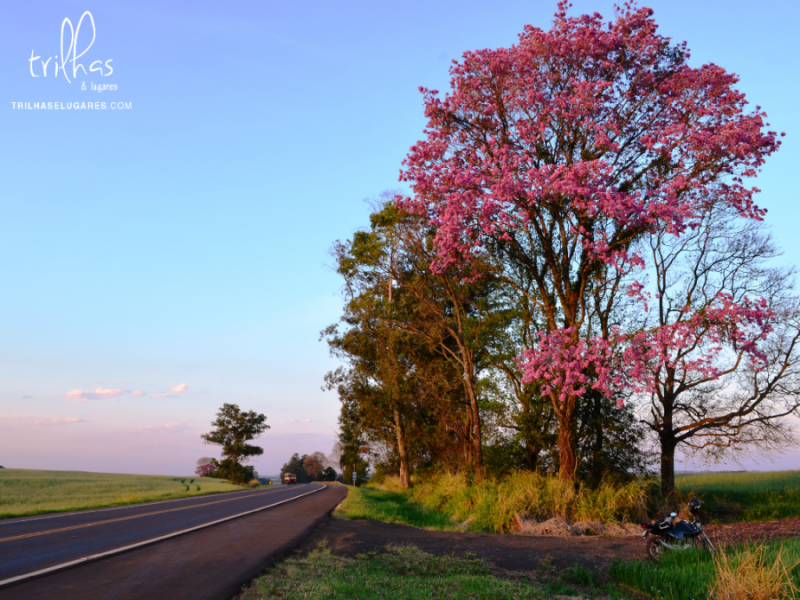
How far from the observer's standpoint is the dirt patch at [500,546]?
9.43 metres

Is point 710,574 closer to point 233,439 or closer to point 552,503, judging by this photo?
point 552,503

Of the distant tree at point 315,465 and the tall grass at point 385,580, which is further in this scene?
the distant tree at point 315,465

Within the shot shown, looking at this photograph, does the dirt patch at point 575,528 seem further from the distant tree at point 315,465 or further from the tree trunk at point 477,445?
the distant tree at point 315,465

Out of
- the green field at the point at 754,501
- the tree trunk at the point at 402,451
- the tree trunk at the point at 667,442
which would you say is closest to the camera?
the green field at the point at 754,501

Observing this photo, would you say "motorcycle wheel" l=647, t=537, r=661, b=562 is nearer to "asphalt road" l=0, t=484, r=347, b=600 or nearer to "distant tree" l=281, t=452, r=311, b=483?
"asphalt road" l=0, t=484, r=347, b=600

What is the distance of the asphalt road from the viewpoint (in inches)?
263

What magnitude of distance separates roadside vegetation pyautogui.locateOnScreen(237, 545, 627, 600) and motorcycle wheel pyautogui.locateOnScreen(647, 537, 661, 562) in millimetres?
2130

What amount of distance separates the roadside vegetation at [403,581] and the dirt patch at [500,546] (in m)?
0.68

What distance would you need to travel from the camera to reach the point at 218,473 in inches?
2687

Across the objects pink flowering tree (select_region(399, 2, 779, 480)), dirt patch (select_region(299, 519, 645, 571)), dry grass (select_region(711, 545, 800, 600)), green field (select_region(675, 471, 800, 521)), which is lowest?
green field (select_region(675, 471, 800, 521))

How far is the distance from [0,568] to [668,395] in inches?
785

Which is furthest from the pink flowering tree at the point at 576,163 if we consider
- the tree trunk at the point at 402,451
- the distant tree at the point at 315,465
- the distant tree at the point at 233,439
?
the distant tree at the point at 315,465

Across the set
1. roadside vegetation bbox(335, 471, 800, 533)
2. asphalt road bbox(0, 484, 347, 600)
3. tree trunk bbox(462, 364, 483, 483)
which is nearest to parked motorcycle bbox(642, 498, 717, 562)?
roadside vegetation bbox(335, 471, 800, 533)

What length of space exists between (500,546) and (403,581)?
4.23 m
